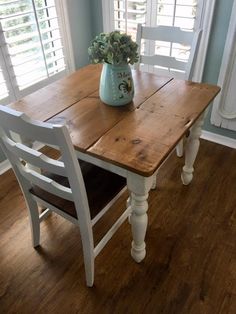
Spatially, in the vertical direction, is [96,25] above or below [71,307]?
above

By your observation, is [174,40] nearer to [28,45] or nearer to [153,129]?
[153,129]

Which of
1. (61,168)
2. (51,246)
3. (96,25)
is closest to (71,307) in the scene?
(51,246)

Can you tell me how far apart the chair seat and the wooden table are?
5.0 inches

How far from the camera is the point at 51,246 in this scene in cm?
152

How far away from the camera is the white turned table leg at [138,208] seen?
1.04 meters

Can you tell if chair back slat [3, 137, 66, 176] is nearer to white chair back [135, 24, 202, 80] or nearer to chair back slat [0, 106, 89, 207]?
chair back slat [0, 106, 89, 207]

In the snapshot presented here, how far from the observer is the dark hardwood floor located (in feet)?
4.17

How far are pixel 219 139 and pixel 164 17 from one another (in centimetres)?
106

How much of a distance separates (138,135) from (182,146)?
1.05m

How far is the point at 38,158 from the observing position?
938 mm

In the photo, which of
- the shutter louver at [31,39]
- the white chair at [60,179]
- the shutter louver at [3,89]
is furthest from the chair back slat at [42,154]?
the shutter louver at [31,39]

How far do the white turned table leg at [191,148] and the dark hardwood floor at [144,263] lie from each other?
3.4 inches

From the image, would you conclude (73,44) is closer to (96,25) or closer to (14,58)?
(96,25)

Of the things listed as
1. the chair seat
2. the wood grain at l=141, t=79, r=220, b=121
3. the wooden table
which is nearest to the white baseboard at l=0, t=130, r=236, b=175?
the wooden table
